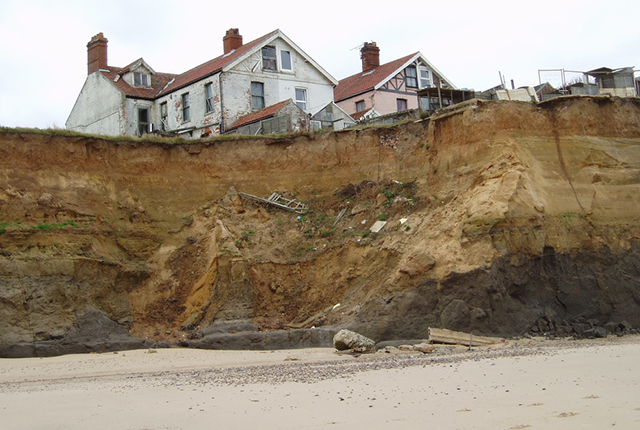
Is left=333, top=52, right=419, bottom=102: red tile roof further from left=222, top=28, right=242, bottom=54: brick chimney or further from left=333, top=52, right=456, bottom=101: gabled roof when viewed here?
left=222, top=28, right=242, bottom=54: brick chimney

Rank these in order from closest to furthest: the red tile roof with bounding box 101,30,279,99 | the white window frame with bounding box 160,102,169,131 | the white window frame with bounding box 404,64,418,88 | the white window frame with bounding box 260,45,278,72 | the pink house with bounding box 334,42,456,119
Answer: the red tile roof with bounding box 101,30,279,99
the white window frame with bounding box 260,45,278,72
the white window frame with bounding box 160,102,169,131
the pink house with bounding box 334,42,456,119
the white window frame with bounding box 404,64,418,88

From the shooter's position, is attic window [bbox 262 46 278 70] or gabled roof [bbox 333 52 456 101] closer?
attic window [bbox 262 46 278 70]

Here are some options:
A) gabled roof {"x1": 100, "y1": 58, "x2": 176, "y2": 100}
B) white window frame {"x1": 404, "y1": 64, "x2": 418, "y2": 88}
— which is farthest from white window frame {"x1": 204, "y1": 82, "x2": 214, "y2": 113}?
white window frame {"x1": 404, "y1": 64, "x2": 418, "y2": 88}

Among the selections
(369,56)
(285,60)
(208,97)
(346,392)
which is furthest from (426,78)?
(346,392)

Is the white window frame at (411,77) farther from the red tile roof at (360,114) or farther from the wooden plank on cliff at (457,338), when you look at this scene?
the wooden plank on cliff at (457,338)

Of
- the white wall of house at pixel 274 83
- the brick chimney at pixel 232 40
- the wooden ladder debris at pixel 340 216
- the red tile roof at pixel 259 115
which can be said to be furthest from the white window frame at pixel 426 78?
the wooden ladder debris at pixel 340 216

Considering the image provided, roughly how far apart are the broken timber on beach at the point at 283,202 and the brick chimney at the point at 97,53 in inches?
592

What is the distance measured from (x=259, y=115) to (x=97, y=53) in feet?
33.8

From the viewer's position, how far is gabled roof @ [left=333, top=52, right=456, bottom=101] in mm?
37219

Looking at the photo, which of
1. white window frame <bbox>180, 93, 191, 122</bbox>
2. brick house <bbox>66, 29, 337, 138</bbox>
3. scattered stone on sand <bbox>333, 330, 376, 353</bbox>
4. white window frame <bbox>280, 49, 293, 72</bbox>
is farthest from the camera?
white window frame <bbox>280, 49, 293, 72</bbox>

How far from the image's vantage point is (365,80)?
38.8m

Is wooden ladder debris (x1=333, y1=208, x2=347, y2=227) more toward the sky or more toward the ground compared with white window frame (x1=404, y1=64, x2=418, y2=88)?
more toward the ground

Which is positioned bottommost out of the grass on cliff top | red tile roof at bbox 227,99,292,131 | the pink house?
the grass on cliff top

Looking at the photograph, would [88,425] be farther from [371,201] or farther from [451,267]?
[371,201]
